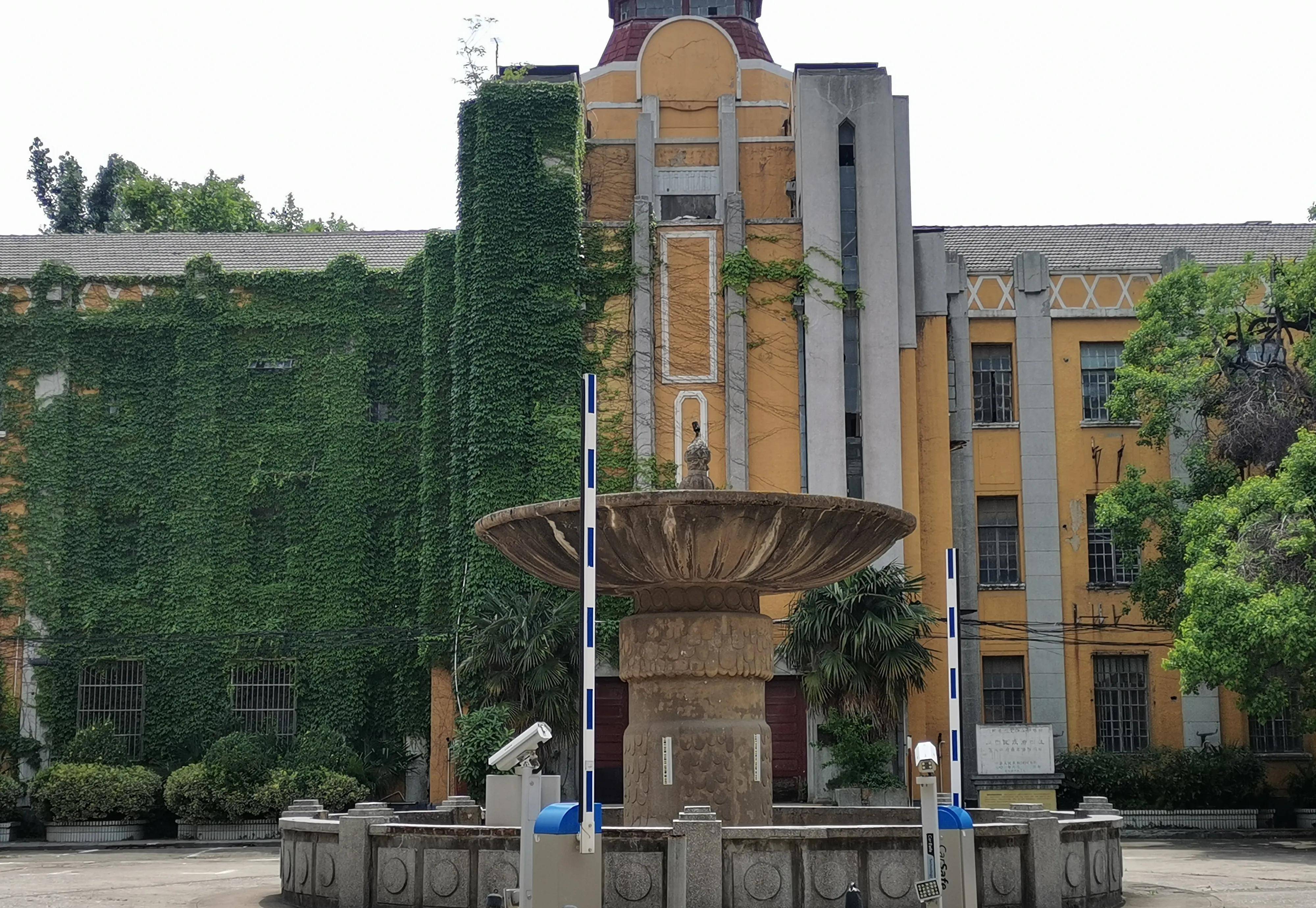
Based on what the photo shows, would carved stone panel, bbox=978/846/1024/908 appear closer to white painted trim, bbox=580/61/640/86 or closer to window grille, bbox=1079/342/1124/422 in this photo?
window grille, bbox=1079/342/1124/422

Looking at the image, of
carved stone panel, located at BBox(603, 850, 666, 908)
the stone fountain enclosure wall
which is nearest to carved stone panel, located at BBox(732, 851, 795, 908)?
the stone fountain enclosure wall

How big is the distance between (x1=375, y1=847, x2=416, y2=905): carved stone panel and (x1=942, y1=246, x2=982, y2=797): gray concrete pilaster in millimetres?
21815

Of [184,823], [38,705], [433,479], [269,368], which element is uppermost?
[269,368]

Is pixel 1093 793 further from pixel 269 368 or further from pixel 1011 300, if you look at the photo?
pixel 269 368

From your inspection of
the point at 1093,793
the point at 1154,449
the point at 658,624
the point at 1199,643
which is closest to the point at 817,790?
the point at 1093,793

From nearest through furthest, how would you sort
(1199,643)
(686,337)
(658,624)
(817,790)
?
(658,624) < (1199,643) < (817,790) < (686,337)

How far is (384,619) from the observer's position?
3484 cm

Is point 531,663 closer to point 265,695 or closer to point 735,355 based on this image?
point 265,695

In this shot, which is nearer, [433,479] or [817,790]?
[817,790]

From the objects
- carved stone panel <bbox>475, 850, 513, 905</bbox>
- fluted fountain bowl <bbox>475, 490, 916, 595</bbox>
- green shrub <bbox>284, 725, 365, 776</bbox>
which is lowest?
carved stone panel <bbox>475, 850, 513, 905</bbox>

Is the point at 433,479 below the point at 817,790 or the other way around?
the other way around

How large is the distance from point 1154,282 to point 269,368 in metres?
20.0

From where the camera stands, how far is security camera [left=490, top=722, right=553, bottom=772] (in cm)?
1024

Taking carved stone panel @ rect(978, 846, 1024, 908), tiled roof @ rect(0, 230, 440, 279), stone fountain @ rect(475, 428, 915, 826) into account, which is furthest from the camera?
tiled roof @ rect(0, 230, 440, 279)
